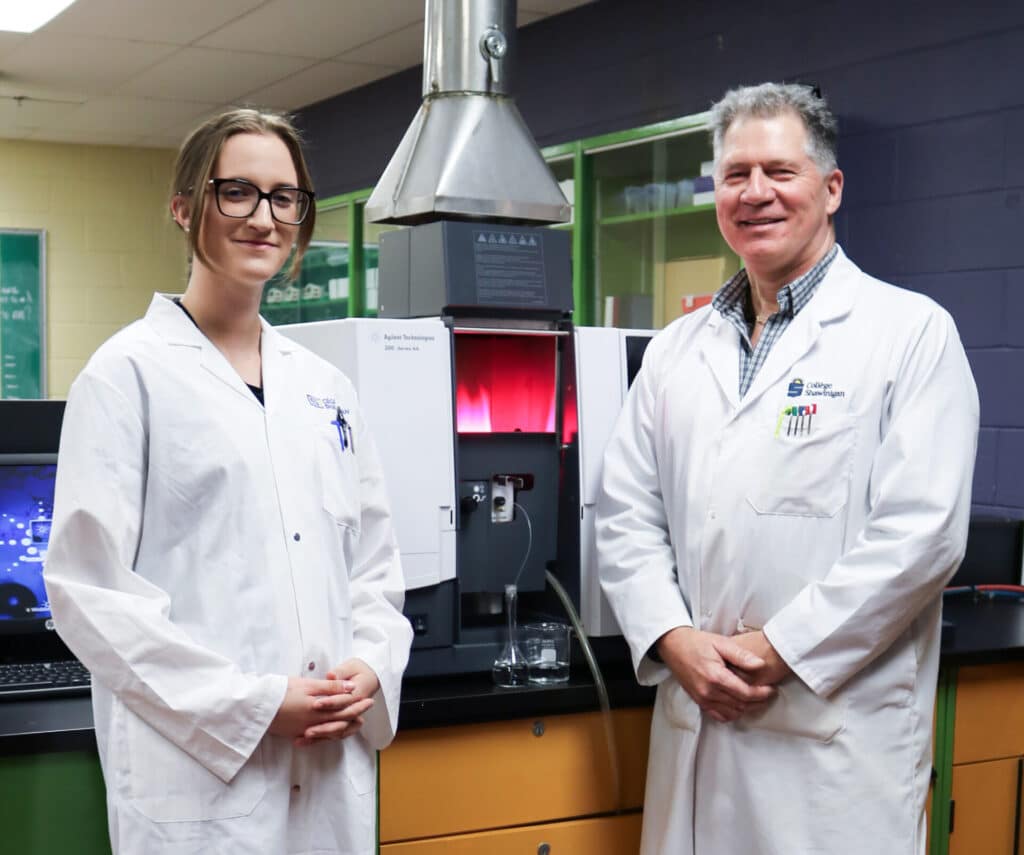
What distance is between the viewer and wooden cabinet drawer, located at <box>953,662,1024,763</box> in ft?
6.96

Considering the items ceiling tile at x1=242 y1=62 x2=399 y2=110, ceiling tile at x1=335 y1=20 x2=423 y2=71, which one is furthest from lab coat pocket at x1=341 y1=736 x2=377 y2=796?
ceiling tile at x1=242 y1=62 x2=399 y2=110

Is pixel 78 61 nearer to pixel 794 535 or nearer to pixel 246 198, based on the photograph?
pixel 246 198

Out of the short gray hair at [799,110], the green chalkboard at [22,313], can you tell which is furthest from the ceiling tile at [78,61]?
the short gray hair at [799,110]

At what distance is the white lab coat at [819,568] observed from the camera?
1609 mm

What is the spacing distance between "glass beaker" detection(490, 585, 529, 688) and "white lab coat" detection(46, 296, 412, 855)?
395 millimetres

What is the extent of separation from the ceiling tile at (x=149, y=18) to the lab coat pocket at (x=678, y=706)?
3.36m

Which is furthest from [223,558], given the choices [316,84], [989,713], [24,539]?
[316,84]

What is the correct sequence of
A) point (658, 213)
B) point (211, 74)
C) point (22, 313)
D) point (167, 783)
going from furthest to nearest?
point (22, 313) < point (211, 74) < point (658, 213) < point (167, 783)

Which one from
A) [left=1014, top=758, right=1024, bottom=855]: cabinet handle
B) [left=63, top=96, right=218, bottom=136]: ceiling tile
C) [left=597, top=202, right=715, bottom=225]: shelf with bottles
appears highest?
[left=63, top=96, right=218, bottom=136]: ceiling tile

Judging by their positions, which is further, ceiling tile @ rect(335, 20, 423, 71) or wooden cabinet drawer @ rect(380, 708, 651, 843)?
ceiling tile @ rect(335, 20, 423, 71)

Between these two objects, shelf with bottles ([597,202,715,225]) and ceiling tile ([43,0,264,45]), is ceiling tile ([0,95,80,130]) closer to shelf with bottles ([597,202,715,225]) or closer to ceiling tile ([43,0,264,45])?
ceiling tile ([43,0,264,45])

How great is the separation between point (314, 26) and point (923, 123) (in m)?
2.51

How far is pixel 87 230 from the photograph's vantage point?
698 cm

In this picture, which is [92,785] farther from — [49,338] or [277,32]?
[49,338]
